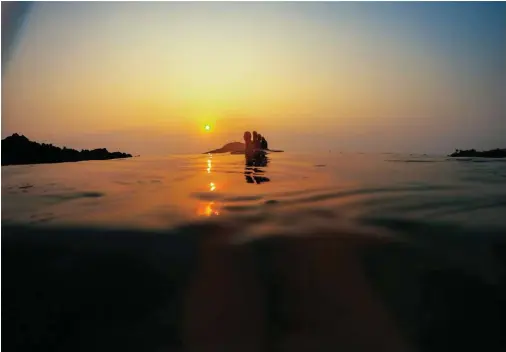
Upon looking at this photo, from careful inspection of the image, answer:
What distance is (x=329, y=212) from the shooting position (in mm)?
7043

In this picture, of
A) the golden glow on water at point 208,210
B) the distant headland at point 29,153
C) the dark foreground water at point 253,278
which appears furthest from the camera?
the distant headland at point 29,153

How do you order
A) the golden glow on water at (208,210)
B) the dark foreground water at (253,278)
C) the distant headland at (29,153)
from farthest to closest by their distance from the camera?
the distant headland at (29,153) < the golden glow on water at (208,210) < the dark foreground water at (253,278)

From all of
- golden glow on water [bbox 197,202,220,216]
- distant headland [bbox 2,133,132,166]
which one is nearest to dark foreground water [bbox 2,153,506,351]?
golden glow on water [bbox 197,202,220,216]

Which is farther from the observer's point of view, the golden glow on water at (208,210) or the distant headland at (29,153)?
the distant headland at (29,153)

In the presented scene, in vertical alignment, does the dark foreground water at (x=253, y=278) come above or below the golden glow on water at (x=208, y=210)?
below

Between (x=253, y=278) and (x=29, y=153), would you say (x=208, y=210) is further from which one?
(x=29, y=153)

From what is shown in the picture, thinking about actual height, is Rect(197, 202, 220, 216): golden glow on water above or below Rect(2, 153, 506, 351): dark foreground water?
above

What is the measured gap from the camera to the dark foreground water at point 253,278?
312 centimetres

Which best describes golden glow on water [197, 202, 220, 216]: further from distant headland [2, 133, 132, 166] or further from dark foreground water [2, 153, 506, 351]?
distant headland [2, 133, 132, 166]

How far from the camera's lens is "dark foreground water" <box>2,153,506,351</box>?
3.12 m

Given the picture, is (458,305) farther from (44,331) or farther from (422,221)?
(44,331)

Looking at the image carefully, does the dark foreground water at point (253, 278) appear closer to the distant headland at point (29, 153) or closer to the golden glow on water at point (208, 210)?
the golden glow on water at point (208, 210)

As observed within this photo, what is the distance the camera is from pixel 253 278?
4.00 m

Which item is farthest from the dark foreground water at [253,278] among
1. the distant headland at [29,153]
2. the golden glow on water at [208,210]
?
the distant headland at [29,153]
